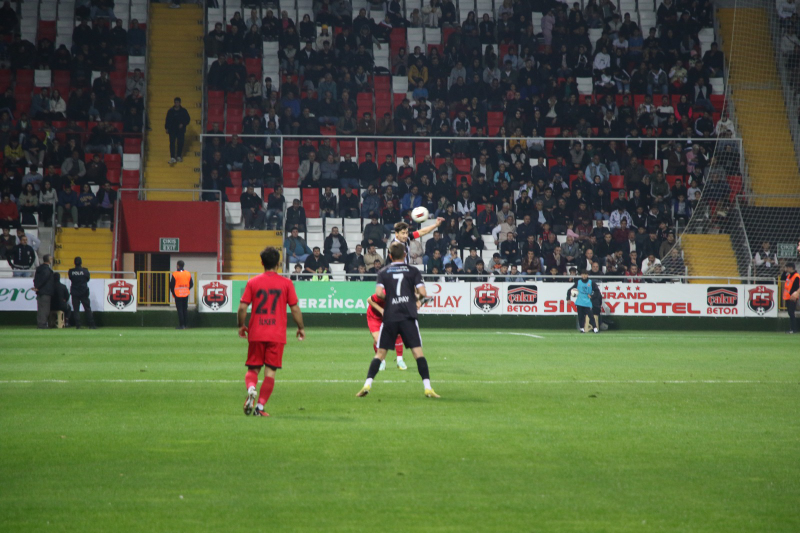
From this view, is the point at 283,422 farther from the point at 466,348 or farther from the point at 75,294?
the point at 75,294

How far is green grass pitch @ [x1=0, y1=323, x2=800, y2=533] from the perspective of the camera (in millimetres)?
5461

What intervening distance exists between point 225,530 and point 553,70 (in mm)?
33715

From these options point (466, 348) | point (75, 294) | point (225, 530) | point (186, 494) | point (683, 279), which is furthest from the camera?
point (683, 279)

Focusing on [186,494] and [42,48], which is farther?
[42,48]

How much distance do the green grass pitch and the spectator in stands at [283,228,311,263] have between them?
14.2 metres

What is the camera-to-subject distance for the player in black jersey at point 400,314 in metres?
10.6

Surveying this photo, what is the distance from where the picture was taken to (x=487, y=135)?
1382 inches

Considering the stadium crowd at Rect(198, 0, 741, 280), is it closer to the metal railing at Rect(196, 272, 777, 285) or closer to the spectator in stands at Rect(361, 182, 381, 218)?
the spectator in stands at Rect(361, 182, 381, 218)

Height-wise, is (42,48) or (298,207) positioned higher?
(42,48)

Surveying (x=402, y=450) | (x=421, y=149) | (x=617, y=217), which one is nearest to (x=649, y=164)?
(x=617, y=217)

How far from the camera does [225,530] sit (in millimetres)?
5102

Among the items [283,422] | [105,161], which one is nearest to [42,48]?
[105,161]

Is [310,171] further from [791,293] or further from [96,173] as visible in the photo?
[791,293]

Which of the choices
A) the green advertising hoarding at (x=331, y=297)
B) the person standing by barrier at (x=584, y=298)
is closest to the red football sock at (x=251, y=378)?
the person standing by barrier at (x=584, y=298)
